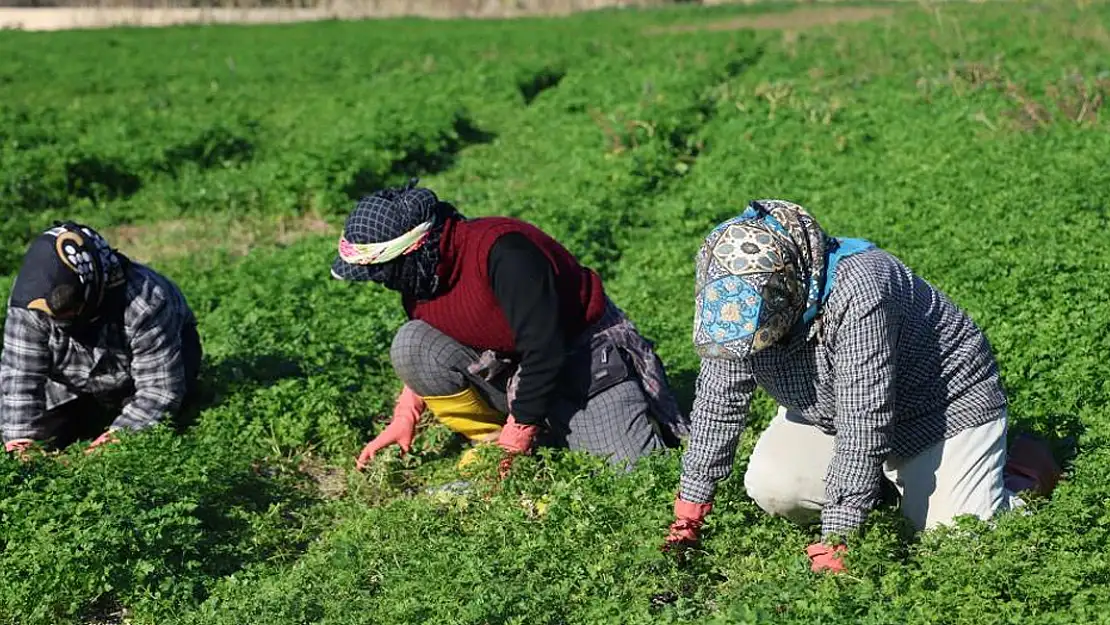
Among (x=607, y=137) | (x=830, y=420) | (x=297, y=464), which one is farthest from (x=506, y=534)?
(x=607, y=137)

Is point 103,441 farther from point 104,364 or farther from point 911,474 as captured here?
point 911,474

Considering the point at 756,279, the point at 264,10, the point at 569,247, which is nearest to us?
the point at 756,279

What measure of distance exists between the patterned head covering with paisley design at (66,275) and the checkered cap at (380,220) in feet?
3.70

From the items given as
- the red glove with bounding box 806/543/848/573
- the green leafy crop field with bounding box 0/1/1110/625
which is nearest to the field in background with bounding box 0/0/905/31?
the green leafy crop field with bounding box 0/1/1110/625

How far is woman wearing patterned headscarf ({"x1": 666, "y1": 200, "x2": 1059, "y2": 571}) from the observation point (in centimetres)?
383

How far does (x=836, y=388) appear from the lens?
4098mm

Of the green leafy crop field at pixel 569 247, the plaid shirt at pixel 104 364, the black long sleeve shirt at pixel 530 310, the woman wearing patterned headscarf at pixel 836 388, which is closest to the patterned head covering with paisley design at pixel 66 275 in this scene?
the plaid shirt at pixel 104 364

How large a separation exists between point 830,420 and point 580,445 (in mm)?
1378

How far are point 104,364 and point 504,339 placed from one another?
6.27 feet

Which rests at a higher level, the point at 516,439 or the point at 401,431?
the point at 516,439

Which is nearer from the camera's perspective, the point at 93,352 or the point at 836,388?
the point at 836,388

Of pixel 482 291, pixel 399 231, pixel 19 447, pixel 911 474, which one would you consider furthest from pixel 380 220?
pixel 911 474

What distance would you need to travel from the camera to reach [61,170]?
11141 mm

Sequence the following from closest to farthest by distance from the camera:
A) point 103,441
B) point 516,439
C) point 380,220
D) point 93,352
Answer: point 380,220 < point 516,439 < point 103,441 < point 93,352
